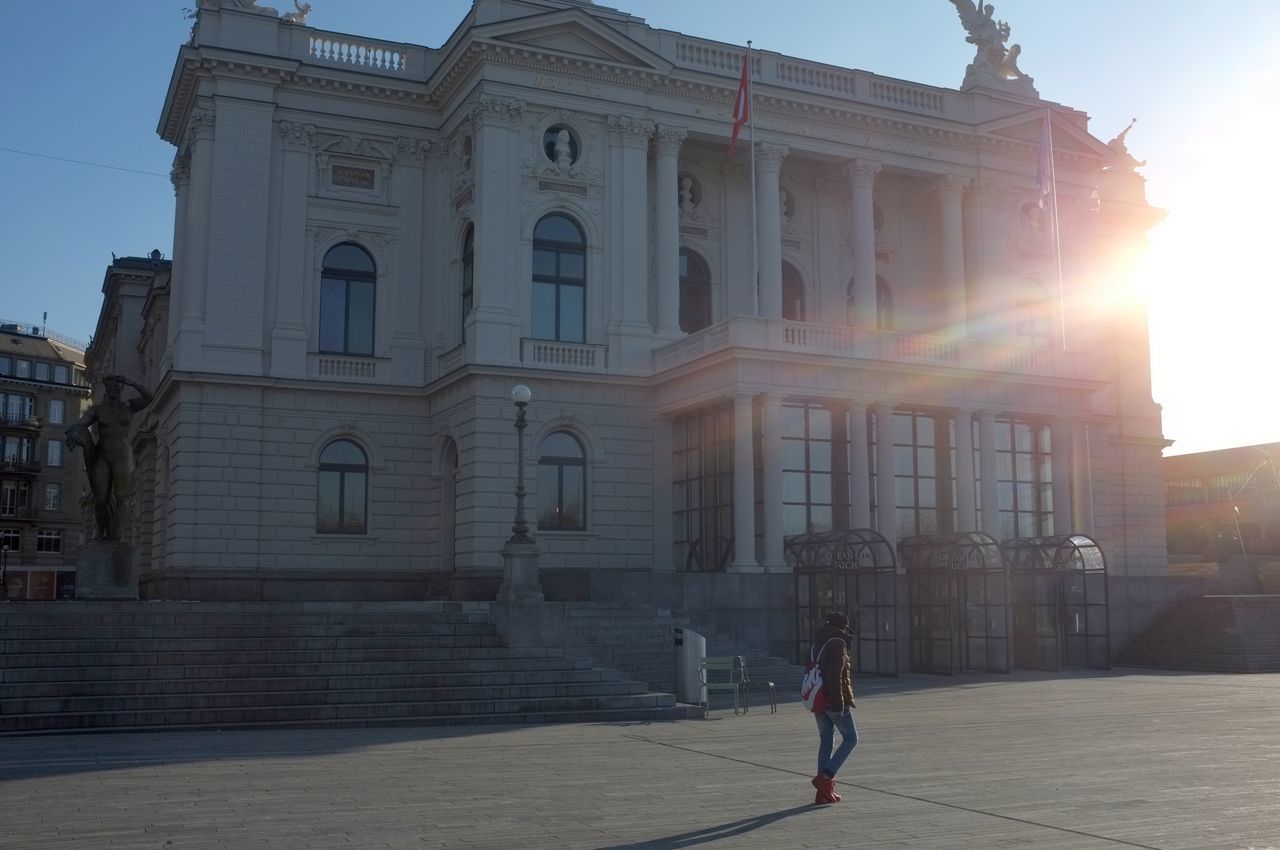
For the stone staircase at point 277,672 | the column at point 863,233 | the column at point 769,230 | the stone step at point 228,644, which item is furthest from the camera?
the column at point 863,233

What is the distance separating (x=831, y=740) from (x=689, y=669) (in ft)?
35.6

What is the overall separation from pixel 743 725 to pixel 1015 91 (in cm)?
3578

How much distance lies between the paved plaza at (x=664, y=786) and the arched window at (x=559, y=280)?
20.2 metres

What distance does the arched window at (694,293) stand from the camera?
45.3 metres

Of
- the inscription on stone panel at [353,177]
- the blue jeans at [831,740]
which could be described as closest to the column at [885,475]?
the inscription on stone panel at [353,177]

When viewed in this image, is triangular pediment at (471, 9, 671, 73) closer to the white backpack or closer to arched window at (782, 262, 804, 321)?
arched window at (782, 262, 804, 321)

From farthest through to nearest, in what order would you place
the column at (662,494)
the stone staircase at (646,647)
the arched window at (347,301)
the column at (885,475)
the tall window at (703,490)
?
the arched window at (347,301), the column at (662,494), the column at (885,475), the tall window at (703,490), the stone staircase at (646,647)

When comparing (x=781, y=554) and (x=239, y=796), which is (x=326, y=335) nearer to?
(x=781, y=554)

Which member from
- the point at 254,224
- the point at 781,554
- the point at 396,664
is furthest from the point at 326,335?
the point at 396,664

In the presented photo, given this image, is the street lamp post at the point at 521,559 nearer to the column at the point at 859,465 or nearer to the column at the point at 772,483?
the column at the point at 772,483

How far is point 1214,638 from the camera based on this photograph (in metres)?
40.0

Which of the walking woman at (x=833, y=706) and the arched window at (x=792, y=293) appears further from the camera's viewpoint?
the arched window at (x=792, y=293)

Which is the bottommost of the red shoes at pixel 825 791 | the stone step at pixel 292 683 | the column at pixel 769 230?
the red shoes at pixel 825 791

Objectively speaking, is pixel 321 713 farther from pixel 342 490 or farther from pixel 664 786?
pixel 342 490
